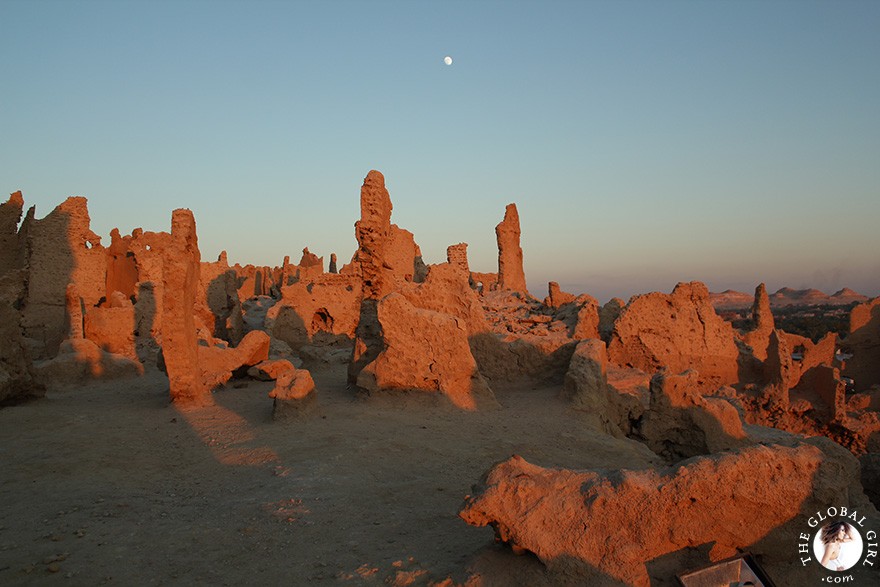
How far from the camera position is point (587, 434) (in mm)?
6988

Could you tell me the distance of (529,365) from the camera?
30.8 feet

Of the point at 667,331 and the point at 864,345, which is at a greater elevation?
the point at 667,331

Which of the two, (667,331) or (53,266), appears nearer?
(667,331)

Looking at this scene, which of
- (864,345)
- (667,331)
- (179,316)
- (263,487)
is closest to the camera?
(263,487)

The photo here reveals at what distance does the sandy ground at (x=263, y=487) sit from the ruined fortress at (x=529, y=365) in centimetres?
41

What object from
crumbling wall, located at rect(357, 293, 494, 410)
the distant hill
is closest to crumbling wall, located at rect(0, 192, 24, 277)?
crumbling wall, located at rect(357, 293, 494, 410)

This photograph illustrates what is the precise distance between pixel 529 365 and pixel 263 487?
5.54m

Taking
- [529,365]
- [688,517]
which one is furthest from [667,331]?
[688,517]

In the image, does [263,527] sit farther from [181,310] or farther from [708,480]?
[181,310]

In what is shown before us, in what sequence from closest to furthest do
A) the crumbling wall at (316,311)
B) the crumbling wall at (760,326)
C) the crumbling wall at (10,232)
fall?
the crumbling wall at (10,232), the crumbling wall at (316,311), the crumbling wall at (760,326)

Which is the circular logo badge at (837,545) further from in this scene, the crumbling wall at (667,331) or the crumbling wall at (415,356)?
the crumbling wall at (667,331)

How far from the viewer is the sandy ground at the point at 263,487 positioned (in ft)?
11.0

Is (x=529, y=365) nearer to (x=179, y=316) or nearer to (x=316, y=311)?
(x=179, y=316)

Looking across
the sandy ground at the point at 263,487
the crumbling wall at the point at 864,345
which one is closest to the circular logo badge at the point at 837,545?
the sandy ground at the point at 263,487
